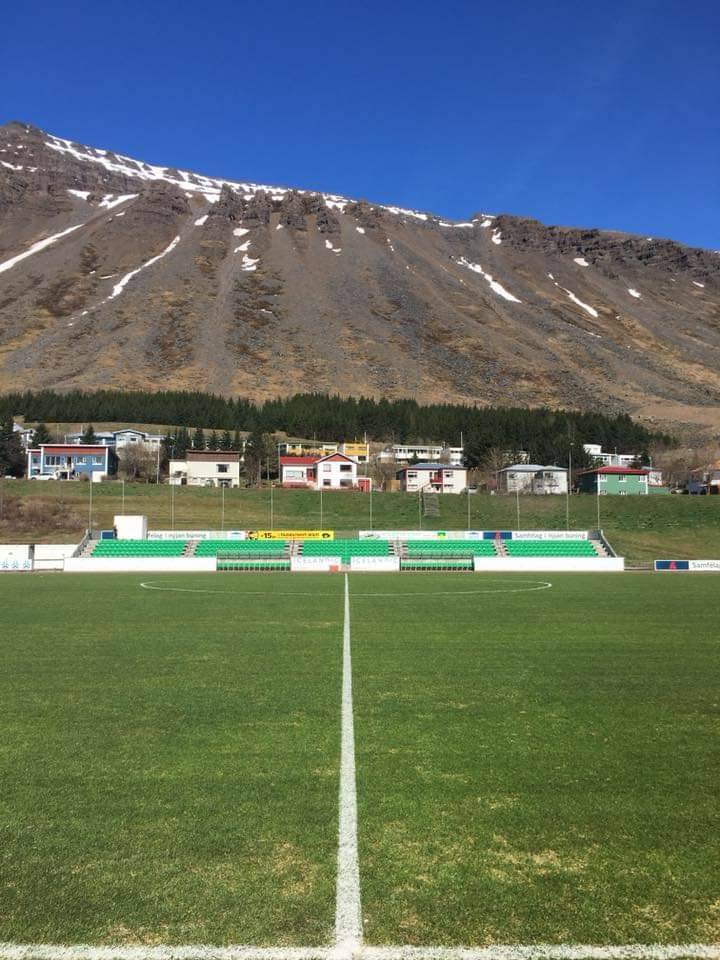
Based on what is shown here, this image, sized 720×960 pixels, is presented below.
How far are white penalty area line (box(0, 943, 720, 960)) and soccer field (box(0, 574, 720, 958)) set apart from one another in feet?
0.14

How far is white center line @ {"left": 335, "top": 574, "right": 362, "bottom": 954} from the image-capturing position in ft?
14.4

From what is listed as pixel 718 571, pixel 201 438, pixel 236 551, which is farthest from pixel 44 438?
pixel 718 571

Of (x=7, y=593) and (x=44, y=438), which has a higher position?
(x=44, y=438)

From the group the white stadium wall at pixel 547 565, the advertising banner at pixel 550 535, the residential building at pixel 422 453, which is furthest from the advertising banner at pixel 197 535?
the residential building at pixel 422 453

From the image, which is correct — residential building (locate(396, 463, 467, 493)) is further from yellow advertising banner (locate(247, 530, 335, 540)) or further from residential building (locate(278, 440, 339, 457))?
yellow advertising banner (locate(247, 530, 335, 540))

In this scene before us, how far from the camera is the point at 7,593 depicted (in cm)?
3011

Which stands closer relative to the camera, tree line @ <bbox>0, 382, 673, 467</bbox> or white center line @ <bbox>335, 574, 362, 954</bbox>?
white center line @ <bbox>335, 574, 362, 954</bbox>

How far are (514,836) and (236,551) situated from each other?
155 feet

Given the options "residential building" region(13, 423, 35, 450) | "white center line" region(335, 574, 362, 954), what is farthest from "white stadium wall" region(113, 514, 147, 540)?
"residential building" region(13, 423, 35, 450)

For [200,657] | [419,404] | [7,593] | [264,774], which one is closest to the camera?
[264,774]

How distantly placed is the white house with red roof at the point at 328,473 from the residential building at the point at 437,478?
7.27 metres

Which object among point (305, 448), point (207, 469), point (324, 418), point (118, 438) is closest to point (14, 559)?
point (207, 469)

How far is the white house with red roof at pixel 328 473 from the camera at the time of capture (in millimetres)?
101312

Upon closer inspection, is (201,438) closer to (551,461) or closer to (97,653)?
(551,461)
